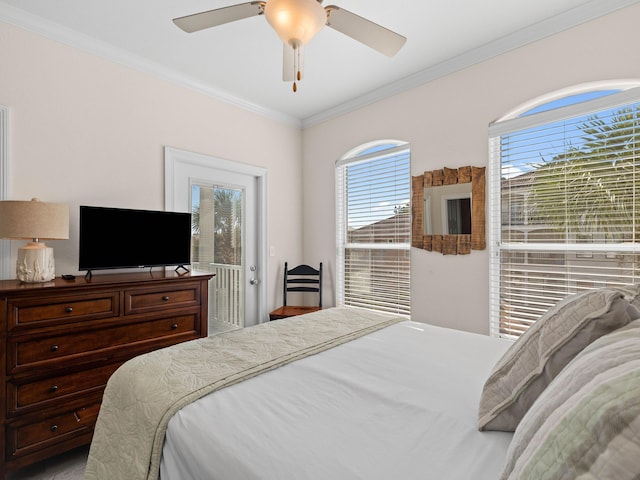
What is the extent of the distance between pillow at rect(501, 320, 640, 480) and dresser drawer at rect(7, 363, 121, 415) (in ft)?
7.65

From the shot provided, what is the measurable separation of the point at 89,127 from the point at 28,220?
36.8 inches

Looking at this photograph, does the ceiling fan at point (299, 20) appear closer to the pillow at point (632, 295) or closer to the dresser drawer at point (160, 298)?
the pillow at point (632, 295)

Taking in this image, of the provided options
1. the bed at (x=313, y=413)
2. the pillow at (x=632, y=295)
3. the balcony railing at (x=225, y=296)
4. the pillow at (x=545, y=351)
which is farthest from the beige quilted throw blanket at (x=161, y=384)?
the balcony railing at (x=225, y=296)

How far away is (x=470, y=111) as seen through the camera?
2758 mm

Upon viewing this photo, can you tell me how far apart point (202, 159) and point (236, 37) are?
1135mm

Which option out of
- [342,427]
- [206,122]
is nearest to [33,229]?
[206,122]

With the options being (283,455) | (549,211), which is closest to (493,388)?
(283,455)

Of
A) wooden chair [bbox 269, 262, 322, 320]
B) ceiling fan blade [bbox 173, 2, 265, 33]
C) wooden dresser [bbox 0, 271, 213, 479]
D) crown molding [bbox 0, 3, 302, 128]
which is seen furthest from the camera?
wooden chair [bbox 269, 262, 322, 320]

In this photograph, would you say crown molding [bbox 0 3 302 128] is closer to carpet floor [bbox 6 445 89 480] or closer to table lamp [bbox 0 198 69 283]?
table lamp [bbox 0 198 69 283]

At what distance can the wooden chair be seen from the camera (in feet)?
12.3

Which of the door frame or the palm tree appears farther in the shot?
the door frame

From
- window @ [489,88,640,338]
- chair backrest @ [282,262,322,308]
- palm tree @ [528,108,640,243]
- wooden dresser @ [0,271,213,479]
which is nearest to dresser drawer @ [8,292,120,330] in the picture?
wooden dresser @ [0,271,213,479]

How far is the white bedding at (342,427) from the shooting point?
0.80 meters

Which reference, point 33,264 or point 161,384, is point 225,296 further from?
point 161,384
